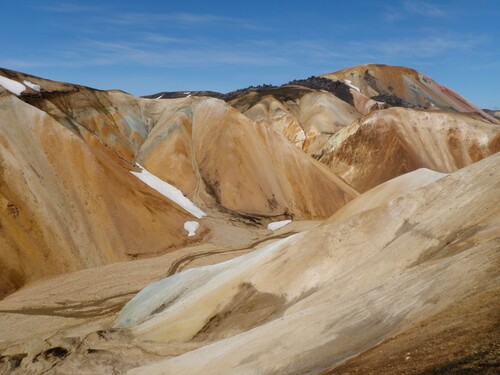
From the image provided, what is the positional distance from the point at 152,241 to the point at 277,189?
16.3 metres

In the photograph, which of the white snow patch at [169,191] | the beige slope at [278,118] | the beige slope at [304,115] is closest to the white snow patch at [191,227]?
the white snow patch at [169,191]

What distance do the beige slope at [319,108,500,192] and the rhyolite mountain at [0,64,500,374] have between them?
229mm

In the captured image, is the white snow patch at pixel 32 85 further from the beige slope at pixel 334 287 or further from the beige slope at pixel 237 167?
the beige slope at pixel 334 287

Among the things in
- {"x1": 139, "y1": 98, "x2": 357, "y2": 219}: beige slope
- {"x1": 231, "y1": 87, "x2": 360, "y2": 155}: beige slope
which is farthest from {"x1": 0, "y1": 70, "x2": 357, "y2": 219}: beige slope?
{"x1": 231, "y1": 87, "x2": 360, "y2": 155}: beige slope

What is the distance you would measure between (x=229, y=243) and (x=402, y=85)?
8635 centimetres

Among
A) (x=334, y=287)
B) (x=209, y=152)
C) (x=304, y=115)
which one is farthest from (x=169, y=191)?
(x=304, y=115)

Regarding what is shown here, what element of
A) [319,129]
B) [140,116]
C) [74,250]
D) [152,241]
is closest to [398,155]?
[319,129]

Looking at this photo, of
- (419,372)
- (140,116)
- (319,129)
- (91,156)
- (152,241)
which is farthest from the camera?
(319,129)

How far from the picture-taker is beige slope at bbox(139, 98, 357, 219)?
148ft

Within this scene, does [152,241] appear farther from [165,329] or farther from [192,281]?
[165,329]

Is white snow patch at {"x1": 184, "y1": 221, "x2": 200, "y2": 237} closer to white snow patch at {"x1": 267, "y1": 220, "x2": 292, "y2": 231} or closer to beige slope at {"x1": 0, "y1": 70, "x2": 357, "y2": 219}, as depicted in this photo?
beige slope at {"x1": 0, "y1": 70, "x2": 357, "y2": 219}

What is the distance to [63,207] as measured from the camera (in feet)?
106

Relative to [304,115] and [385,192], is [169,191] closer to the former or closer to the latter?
[385,192]

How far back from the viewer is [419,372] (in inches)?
307
